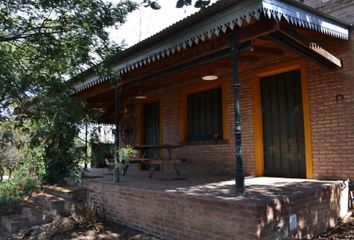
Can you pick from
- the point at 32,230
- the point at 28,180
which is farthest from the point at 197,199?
the point at 28,180

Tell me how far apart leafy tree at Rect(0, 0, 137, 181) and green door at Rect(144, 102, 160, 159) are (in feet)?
16.2

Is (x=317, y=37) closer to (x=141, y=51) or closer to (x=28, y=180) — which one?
(x=141, y=51)

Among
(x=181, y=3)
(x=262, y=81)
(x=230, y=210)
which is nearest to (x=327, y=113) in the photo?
(x=262, y=81)

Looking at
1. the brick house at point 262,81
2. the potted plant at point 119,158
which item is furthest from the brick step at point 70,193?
the potted plant at point 119,158

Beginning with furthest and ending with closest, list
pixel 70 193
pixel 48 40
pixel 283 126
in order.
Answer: pixel 70 193 < pixel 283 126 < pixel 48 40

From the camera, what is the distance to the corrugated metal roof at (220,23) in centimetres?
418

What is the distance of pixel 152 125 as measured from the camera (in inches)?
432

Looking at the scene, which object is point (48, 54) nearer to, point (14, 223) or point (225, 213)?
point (14, 223)

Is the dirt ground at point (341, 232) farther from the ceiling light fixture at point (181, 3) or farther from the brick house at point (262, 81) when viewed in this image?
the ceiling light fixture at point (181, 3)

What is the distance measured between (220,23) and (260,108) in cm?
337

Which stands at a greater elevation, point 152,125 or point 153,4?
point 153,4

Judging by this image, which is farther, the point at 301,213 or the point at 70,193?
the point at 70,193

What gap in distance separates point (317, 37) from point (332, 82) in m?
0.88

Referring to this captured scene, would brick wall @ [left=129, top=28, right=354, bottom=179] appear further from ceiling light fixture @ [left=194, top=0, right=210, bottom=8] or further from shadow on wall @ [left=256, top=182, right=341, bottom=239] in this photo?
ceiling light fixture @ [left=194, top=0, right=210, bottom=8]
